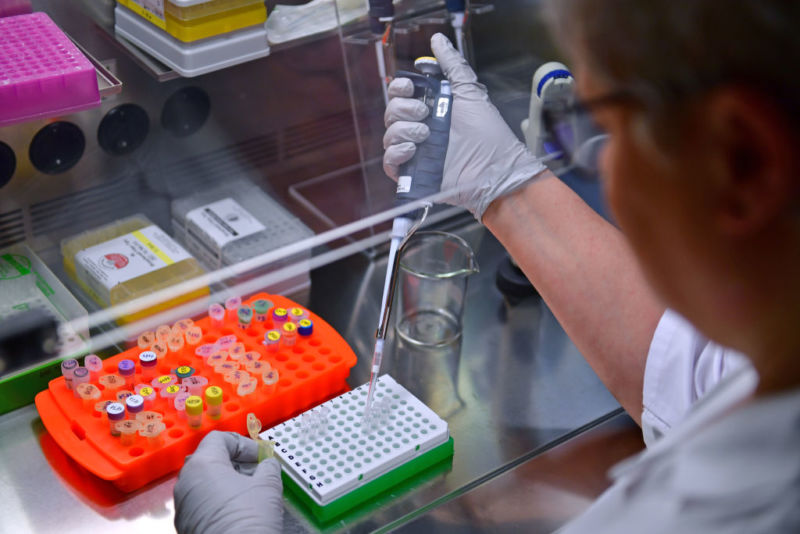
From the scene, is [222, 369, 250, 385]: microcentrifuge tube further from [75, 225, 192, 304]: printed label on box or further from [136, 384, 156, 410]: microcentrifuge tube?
[75, 225, 192, 304]: printed label on box

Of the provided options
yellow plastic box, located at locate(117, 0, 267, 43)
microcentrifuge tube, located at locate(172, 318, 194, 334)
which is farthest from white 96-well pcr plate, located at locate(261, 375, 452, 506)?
yellow plastic box, located at locate(117, 0, 267, 43)

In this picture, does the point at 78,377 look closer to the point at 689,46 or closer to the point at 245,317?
the point at 245,317

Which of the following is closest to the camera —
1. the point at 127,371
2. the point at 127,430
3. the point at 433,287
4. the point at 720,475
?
the point at 720,475

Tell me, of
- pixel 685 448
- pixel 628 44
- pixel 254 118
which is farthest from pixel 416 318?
pixel 628 44

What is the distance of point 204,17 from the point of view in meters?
1.38

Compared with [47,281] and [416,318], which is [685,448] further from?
[47,281]

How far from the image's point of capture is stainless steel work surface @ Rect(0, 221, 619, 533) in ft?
4.01

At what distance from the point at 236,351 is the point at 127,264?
257 millimetres

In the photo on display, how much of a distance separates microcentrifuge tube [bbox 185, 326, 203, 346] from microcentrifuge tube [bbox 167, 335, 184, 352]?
0.01m

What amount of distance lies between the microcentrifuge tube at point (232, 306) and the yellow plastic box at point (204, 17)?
42 cm

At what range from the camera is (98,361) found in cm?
133

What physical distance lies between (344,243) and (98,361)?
A: 0.57 metres

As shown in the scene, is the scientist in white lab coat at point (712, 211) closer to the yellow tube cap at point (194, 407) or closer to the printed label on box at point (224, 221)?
the yellow tube cap at point (194, 407)

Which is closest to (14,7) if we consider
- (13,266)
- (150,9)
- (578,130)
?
(150,9)
